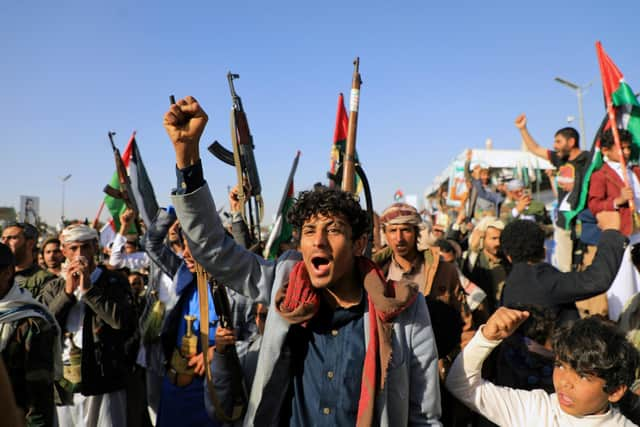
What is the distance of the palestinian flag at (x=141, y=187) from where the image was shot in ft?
20.9

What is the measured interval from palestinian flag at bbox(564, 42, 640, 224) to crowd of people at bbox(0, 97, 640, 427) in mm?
1952

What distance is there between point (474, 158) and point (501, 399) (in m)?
26.1

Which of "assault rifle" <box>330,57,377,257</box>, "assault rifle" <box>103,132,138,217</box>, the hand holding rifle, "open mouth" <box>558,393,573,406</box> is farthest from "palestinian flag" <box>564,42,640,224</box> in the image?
"assault rifle" <box>103,132,138,217</box>

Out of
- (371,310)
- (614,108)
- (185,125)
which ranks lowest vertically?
(371,310)

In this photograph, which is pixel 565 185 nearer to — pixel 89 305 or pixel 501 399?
pixel 501 399

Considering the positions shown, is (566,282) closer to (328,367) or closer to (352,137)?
(352,137)

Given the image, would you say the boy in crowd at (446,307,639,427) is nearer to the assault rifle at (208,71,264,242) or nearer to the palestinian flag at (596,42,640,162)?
the assault rifle at (208,71,264,242)

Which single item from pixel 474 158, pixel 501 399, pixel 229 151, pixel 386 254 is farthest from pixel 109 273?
pixel 474 158

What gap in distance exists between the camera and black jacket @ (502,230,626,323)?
2.97m

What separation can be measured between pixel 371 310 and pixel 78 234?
9.63 ft

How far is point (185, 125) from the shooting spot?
189 cm

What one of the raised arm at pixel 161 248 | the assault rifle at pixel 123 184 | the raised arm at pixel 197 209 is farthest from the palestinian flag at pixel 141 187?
the raised arm at pixel 197 209

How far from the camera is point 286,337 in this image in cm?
202

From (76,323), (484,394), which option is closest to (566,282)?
(484,394)
